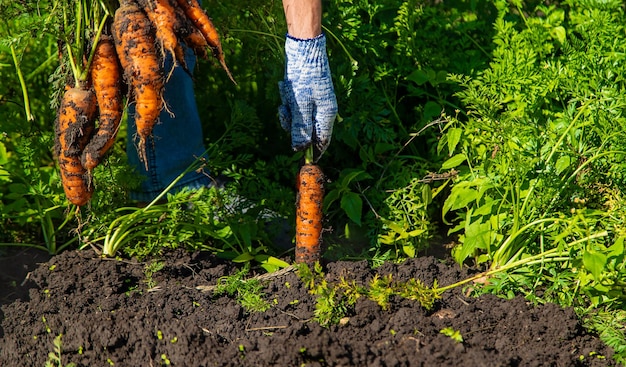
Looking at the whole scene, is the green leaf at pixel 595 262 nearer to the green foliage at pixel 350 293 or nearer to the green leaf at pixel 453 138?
the green foliage at pixel 350 293

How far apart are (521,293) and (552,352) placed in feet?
1.18

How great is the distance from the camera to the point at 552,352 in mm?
2410

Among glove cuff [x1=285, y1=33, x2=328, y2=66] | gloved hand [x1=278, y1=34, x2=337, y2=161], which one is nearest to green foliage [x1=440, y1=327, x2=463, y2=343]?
gloved hand [x1=278, y1=34, x2=337, y2=161]

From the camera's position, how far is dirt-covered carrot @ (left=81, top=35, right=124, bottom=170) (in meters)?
2.64

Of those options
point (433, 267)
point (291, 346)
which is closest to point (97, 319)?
point (291, 346)

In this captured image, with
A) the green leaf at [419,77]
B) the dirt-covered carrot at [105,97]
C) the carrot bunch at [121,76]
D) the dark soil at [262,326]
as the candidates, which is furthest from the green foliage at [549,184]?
the dirt-covered carrot at [105,97]

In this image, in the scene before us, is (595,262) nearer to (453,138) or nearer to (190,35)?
(453,138)

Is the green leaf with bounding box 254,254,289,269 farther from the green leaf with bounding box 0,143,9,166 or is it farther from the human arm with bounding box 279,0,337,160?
the green leaf with bounding box 0,143,9,166

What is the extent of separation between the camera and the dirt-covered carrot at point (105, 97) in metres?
2.64

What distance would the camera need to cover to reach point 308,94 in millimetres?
2729

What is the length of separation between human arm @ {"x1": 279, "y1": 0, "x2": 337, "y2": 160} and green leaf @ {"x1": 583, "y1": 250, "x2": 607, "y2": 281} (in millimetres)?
965

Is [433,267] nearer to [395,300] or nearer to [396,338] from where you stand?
[395,300]

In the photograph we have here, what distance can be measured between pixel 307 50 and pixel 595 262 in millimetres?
1140

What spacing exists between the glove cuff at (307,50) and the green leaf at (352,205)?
61cm
